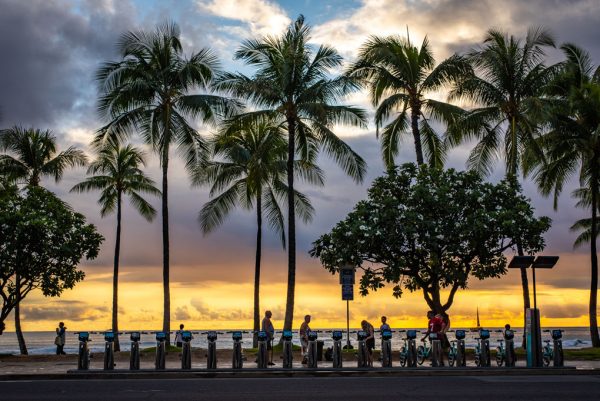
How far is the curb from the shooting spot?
71.2 feet

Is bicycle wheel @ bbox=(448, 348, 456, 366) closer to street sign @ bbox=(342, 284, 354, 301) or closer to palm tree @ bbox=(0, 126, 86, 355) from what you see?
street sign @ bbox=(342, 284, 354, 301)

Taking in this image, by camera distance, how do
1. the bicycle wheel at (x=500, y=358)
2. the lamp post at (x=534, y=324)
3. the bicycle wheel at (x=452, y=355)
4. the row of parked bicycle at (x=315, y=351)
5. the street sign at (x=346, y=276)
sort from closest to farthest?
the row of parked bicycle at (x=315, y=351)
the lamp post at (x=534, y=324)
the bicycle wheel at (x=452, y=355)
the bicycle wheel at (x=500, y=358)
the street sign at (x=346, y=276)

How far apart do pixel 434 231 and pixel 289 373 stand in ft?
41.9

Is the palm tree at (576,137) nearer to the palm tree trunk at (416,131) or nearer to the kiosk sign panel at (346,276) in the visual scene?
the palm tree trunk at (416,131)

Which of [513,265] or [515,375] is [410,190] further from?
[515,375]

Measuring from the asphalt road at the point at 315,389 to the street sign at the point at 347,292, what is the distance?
6.85 metres

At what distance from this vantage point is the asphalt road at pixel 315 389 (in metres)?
15.5

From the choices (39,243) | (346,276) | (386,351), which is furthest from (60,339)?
(386,351)

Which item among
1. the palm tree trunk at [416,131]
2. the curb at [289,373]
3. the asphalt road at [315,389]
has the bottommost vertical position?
the asphalt road at [315,389]

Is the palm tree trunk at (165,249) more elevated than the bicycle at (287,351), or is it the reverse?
the palm tree trunk at (165,249)

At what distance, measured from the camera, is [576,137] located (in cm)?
3966

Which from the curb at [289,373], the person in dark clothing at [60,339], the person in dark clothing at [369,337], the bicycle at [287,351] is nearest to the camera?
the curb at [289,373]

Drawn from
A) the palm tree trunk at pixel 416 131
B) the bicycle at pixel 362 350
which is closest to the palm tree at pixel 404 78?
the palm tree trunk at pixel 416 131

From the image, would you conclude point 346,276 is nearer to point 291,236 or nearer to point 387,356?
point 387,356
